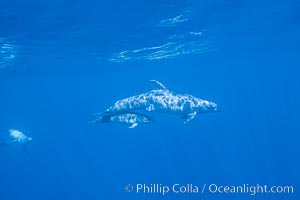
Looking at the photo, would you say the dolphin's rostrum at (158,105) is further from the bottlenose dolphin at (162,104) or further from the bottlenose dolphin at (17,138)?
the bottlenose dolphin at (17,138)

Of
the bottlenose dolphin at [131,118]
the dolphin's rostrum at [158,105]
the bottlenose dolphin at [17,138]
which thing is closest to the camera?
the dolphin's rostrum at [158,105]

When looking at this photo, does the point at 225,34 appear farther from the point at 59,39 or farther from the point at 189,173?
the point at 189,173

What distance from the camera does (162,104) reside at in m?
15.4

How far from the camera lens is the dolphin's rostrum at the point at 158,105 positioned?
1518cm

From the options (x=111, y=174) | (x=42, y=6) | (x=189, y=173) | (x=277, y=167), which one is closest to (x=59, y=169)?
(x=111, y=174)

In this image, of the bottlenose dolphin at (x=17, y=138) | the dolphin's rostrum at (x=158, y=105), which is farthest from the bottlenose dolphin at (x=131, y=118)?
the bottlenose dolphin at (x=17, y=138)

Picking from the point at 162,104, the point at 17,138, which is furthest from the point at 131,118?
the point at 17,138

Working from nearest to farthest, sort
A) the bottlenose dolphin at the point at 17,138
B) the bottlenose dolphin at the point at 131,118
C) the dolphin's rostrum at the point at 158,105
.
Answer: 1. the dolphin's rostrum at the point at 158,105
2. the bottlenose dolphin at the point at 131,118
3. the bottlenose dolphin at the point at 17,138

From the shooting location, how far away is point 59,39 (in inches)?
925

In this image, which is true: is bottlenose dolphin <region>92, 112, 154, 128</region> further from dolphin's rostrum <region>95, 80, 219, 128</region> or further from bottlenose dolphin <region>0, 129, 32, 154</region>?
bottlenose dolphin <region>0, 129, 32, 154</region>

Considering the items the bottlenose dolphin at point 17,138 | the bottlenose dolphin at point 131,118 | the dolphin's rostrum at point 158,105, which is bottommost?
the bottlenose dolphin at point 17,138

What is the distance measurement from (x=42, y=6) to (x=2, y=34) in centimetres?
570

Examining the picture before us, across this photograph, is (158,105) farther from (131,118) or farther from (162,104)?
(131,118)

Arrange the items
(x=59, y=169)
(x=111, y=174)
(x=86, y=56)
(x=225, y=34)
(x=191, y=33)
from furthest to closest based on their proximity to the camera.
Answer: (x=59, y=169), (x=111, y=174), (x=86, y=56), (x=225, y=34), (x=191, y=33)
